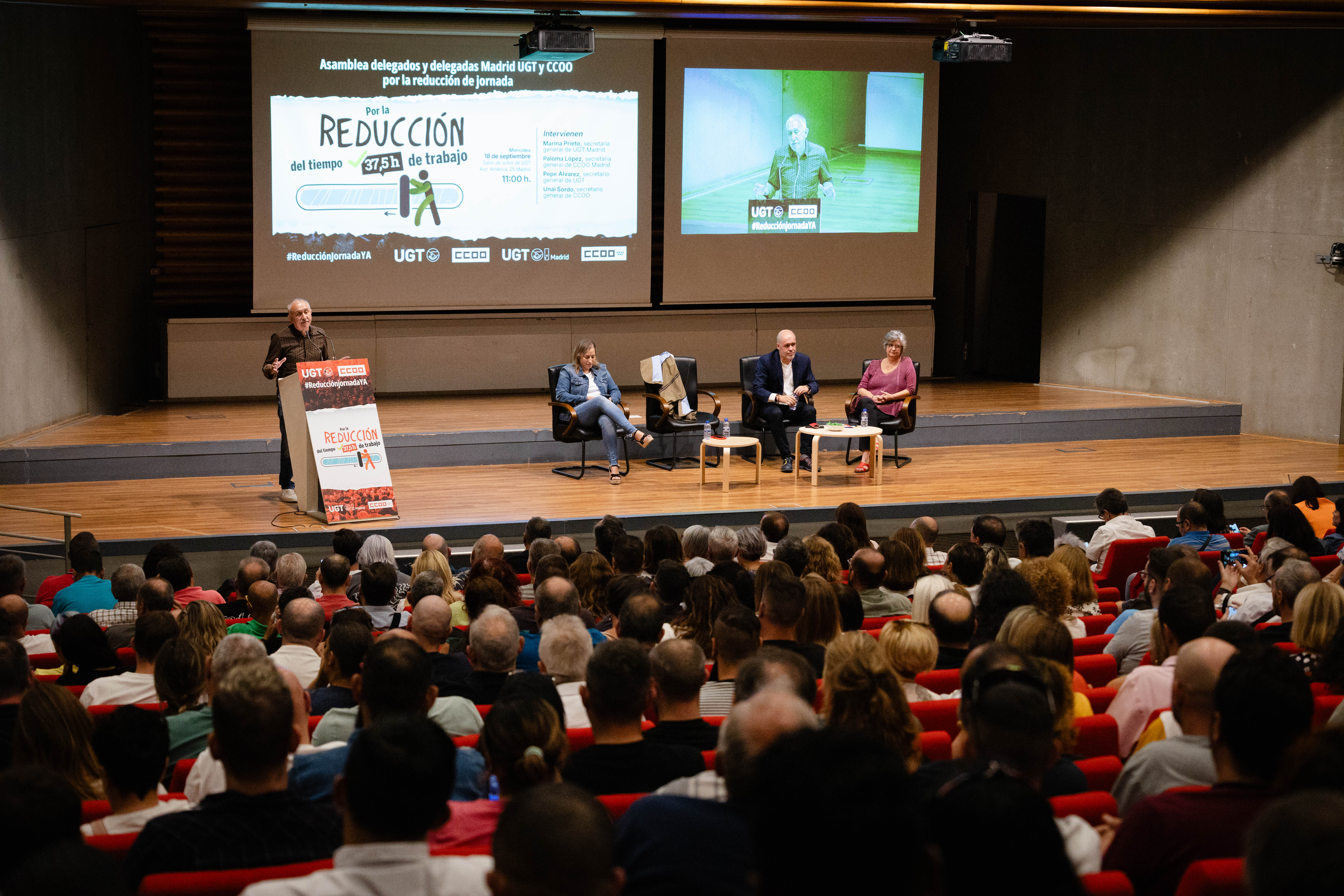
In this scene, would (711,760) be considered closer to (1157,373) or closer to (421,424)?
(421,424)

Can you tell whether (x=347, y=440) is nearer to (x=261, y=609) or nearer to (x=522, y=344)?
(x=261, y=609)

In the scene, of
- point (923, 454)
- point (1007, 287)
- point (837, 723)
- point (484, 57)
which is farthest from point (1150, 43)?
point (837, 723)

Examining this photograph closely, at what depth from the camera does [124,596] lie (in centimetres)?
527

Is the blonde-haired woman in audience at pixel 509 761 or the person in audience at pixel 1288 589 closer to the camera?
the blonde-haired woman in audience at pixel 509 761

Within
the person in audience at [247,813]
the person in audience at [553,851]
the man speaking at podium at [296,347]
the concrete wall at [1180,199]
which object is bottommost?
the person in audience at [247,813]

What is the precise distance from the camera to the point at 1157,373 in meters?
12.2

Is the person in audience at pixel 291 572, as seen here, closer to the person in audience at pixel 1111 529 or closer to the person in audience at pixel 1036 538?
the person in audience at pixel 1036 538

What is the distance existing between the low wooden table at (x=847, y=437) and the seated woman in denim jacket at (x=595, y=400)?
1.09 m

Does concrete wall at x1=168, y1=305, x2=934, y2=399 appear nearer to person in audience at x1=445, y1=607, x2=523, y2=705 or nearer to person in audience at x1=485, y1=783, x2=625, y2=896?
person in audience at x1=445, y1=607, x2=523, y2=705

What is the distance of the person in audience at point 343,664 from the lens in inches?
142

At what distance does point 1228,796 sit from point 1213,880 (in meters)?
0.27

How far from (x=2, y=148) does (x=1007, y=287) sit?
933 centimetres

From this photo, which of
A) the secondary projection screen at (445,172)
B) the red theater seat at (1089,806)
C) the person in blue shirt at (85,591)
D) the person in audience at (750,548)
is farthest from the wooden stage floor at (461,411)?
the red theater seat at (1089,806)

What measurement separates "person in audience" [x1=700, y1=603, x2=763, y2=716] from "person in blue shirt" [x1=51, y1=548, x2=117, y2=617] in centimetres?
294
